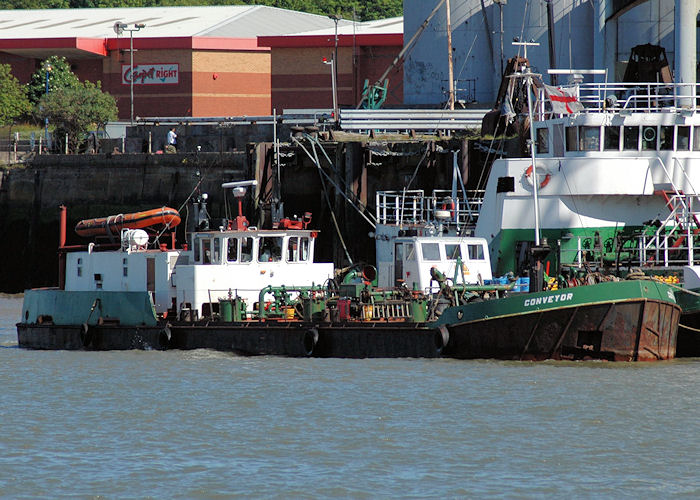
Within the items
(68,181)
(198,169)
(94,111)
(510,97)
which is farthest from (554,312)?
(94,111)

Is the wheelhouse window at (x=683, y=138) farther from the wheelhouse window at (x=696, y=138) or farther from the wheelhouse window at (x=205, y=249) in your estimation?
the wheelhouse window at (x=205, y=249)

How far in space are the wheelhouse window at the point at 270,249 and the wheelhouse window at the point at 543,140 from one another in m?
6.90

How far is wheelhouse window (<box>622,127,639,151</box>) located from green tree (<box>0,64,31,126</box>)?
45397 mm

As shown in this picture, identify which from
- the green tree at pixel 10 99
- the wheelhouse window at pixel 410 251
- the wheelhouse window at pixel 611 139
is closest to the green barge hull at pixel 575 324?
the wheelhouse window at pixel 410 251

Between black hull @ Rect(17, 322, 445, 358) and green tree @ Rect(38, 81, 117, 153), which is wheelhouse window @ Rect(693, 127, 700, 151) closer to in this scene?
black hull @ Rect(17, 322, 445, 358)

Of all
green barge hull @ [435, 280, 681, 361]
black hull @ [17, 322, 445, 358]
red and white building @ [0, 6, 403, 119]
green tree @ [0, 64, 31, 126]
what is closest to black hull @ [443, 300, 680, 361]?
green barge hull @ [435, 280, 681, 361]

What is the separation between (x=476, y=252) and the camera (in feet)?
94.8

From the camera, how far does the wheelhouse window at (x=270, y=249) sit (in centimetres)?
3025

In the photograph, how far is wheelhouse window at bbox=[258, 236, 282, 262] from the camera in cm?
3025

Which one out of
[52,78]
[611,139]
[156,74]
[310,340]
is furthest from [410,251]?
[52,78]

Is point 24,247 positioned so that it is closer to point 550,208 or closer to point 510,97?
point 510,97

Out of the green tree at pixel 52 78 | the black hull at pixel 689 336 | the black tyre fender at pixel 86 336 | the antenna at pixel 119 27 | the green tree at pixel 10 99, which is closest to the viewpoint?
the black hull at pixel 689 336

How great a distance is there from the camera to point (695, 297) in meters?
26.8

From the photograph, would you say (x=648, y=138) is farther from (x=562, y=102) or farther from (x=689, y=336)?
(x=689, y=336)
